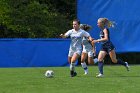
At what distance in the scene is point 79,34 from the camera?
1526cm

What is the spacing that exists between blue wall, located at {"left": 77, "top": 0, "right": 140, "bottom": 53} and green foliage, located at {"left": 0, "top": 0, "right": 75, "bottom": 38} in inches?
290

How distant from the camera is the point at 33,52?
23.1 metres

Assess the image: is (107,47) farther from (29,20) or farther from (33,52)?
(29,20)

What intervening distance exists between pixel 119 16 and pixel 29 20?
9237 mm

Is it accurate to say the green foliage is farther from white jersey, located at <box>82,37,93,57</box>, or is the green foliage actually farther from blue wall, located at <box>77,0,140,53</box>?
white jersey, located at <box>82,37,93,57</box>

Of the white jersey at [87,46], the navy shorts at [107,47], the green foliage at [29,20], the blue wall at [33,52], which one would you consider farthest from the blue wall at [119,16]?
the navy shorts at [107,47]

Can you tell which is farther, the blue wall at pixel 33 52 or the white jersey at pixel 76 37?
the blue wall at pixel 33 52

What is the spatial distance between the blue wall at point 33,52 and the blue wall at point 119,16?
191 cm

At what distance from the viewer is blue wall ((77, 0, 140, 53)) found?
24297 mm

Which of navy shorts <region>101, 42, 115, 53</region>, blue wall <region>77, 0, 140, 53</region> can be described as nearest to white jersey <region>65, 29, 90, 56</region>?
navy shorts <region>101, 42, 115, 53</region>

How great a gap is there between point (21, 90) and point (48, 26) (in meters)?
22.1

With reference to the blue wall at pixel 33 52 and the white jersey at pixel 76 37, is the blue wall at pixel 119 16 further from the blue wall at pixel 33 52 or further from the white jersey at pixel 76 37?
the white jersey at pixel 76 37

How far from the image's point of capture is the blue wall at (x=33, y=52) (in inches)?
898

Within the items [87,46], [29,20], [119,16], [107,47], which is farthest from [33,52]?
[29,20]
